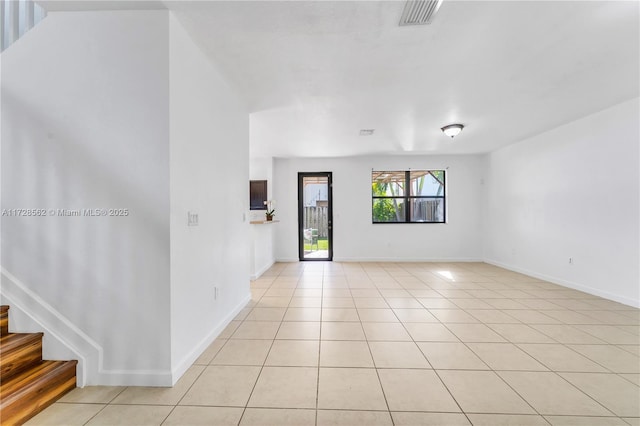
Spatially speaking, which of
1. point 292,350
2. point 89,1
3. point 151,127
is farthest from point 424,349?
point 89,1

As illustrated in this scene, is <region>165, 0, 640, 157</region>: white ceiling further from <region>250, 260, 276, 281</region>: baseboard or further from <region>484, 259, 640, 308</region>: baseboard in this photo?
<region>250, 260, 276, 281</region>: baseboard

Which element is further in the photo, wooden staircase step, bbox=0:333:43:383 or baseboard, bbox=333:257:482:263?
baseboard, bbox=333:257:482:263

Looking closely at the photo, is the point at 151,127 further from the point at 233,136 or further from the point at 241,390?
the point at 241,390

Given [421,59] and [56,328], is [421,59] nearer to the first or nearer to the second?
[421,59]

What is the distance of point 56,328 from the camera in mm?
1831

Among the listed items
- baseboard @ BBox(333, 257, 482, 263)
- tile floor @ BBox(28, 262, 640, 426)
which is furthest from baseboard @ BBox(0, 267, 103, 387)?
baseboard @ BBox(333, 257, 482, 263)

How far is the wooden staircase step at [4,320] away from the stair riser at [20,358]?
28 centimetres

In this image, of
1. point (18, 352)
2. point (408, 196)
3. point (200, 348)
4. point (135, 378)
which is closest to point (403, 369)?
point (200, 348)

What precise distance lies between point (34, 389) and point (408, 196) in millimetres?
6669

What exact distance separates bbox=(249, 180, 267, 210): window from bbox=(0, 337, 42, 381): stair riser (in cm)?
481

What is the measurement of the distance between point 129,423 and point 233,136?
254cm

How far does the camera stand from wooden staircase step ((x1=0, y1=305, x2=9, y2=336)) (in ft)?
6.04

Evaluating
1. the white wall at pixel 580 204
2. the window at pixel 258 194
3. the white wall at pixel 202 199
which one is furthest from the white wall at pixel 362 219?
the white wall at pixel 202 199

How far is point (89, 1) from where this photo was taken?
1.76m
